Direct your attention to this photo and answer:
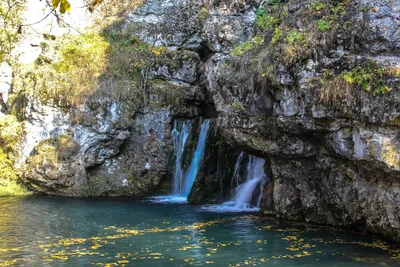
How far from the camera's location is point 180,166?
55.1ft

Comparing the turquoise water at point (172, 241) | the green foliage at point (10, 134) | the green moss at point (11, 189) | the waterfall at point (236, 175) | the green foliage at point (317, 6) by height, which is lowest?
the turquoise water at point (172, 241)

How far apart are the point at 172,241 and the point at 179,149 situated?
26.7 feet

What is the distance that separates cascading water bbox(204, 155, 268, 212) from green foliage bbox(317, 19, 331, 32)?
5291 millimetres

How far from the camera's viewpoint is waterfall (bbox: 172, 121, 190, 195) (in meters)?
16.7

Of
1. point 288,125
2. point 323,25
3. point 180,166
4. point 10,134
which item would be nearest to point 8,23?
point 10,134

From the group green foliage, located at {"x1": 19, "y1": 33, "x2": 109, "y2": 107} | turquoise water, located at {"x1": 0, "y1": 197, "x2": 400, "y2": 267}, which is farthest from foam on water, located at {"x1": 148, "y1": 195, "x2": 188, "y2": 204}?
green foliage, located at {"x1": 19, "y1": 33, "x2": 109, "y2": 107}

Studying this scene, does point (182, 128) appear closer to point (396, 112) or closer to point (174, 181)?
point (174, 181)

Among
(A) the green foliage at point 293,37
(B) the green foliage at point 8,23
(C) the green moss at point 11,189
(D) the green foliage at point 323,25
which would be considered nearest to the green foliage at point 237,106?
(A) the green foliage at point 293,37

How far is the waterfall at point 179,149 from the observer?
16.7 metres

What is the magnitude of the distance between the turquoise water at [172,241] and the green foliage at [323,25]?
4661mm

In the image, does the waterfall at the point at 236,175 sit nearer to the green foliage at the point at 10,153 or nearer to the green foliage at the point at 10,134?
the green foliage at the point at 10,153

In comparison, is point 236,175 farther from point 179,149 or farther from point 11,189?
point 11,189

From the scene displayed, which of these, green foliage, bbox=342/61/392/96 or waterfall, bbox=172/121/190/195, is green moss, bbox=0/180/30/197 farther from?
green foliage, bbox=342/61/392/96

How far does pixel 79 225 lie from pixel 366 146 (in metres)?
7.12
